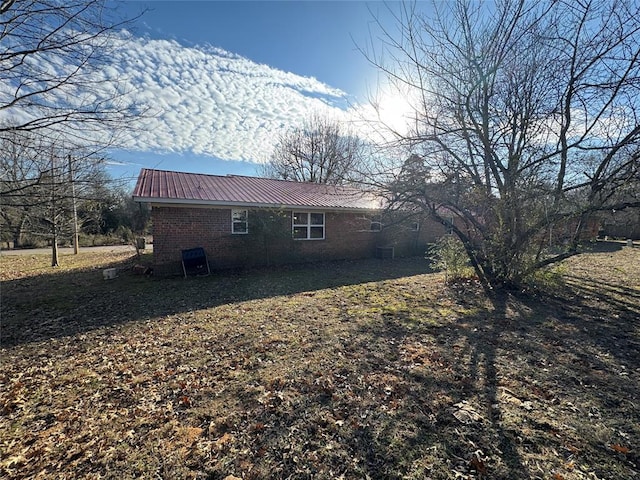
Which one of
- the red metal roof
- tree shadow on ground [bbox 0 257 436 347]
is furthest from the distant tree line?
the red metal roof

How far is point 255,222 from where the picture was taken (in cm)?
1046

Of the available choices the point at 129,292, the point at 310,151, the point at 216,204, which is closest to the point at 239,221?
the point at 216,204

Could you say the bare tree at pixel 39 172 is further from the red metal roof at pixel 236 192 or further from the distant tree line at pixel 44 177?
the red metal roof at pixel 236 192

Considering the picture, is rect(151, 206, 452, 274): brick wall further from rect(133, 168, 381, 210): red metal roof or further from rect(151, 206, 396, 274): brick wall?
rect(133, 168, 381, 210): red metal roof

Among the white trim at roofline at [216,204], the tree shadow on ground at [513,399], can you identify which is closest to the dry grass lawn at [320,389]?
the tree shadow on ground at [513,399]

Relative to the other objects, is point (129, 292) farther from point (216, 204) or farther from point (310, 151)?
point (310, 151)

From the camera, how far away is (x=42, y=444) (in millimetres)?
2496

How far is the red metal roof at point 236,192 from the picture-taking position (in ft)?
30.7

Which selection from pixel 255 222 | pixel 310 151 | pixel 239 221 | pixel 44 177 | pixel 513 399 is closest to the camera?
pixel 513 399

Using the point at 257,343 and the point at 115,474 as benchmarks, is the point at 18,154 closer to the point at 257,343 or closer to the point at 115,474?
the point at 257,343

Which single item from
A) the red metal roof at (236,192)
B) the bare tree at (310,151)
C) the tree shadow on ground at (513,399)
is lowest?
the tree shadow on ground at (513,399)

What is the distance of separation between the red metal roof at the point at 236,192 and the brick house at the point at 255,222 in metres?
0.03

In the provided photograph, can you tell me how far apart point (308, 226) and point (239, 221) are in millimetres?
2946

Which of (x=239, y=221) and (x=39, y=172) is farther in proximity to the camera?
(x=239, y=221)
